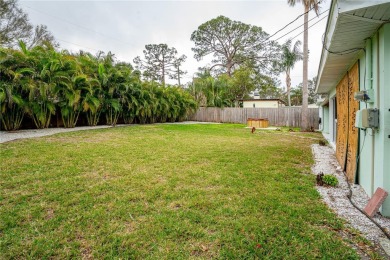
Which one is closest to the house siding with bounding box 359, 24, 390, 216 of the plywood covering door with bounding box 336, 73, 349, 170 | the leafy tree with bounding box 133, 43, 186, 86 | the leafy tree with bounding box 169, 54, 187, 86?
the plywood covering door with bounding box 336, 73, 349, 170

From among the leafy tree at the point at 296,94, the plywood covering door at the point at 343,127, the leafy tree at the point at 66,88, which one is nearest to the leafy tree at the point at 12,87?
the leafy tree at the point at 66,88

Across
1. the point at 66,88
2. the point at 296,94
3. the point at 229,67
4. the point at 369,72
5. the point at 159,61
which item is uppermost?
the point at 159,61

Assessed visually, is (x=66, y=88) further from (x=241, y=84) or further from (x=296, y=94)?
(x=296, y=94)

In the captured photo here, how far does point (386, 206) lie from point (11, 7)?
66.7ft

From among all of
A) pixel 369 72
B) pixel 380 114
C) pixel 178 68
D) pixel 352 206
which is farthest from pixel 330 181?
pixel 178 68

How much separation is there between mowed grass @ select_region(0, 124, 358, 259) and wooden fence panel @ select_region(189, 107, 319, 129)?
12.0m

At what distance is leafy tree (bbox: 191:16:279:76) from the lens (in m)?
26.6

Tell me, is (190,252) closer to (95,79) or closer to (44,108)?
(44,108)

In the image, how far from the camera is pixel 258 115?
677 inches

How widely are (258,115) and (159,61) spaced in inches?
768

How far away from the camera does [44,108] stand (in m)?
8.41

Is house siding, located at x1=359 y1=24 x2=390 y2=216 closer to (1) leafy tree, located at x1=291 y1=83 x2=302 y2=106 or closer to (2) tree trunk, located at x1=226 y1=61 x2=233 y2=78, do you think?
(2) tree trunk, located at x1=226 y1=61 x2=233 y2=78

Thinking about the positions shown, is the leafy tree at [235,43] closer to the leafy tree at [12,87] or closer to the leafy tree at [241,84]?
the leafy tree at [241,84]

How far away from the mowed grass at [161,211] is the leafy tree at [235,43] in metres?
25.4
